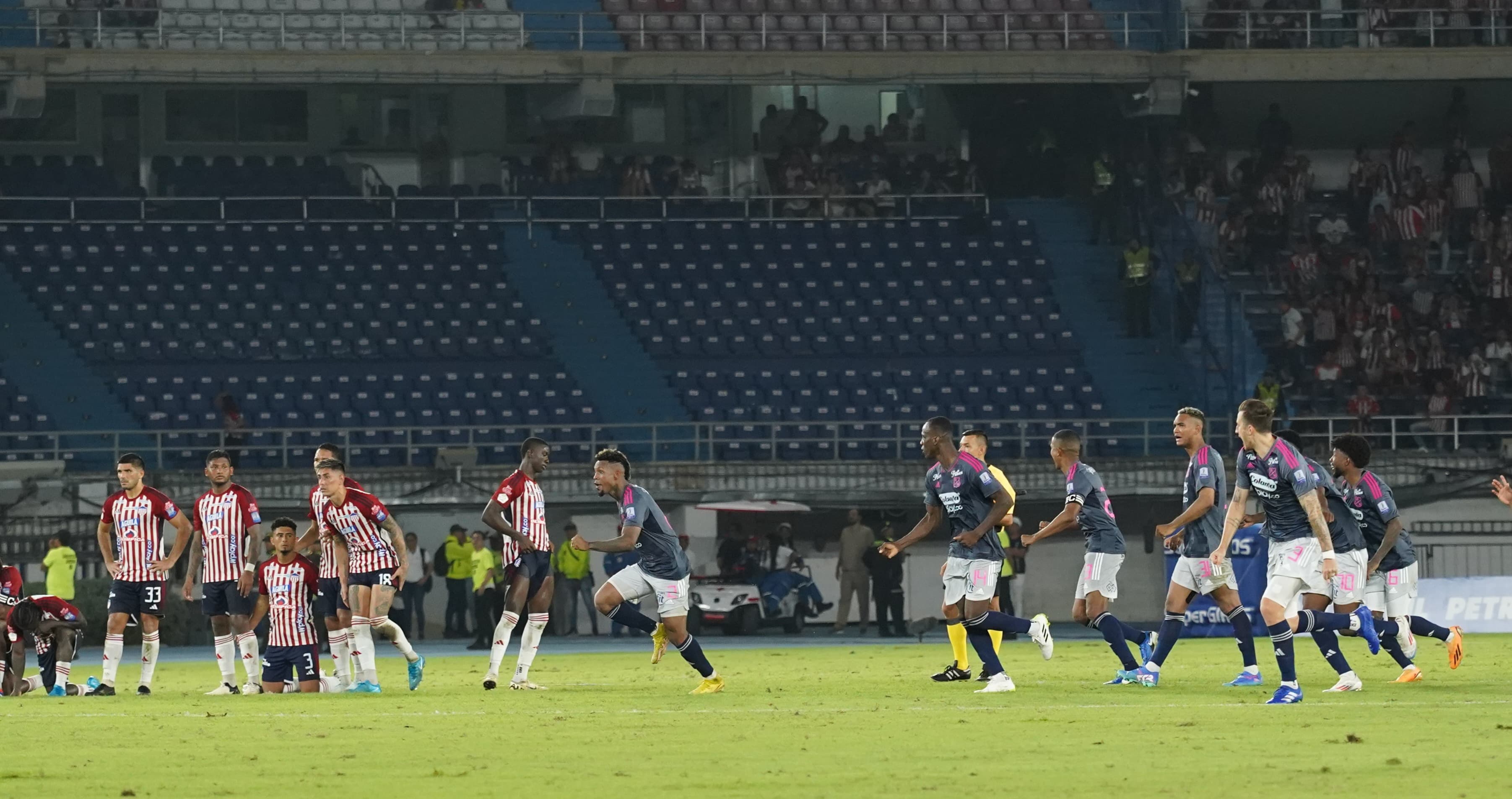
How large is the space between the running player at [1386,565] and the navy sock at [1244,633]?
3.94 feet

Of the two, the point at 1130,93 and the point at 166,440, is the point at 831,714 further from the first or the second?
the point at 1130,93

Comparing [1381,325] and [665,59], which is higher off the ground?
[665,59]

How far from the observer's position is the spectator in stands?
33125 millimetres

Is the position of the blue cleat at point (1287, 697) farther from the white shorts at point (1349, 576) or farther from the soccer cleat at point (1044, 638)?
the soccer cleat at point (1044, 638)

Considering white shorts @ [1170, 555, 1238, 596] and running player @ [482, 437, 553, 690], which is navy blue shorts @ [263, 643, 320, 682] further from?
white shorts @ [1170, 555, 1238, 596]

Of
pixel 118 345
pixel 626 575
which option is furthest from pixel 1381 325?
pixel 626 575

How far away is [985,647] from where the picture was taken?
1716 cm

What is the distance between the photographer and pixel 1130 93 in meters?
42.5

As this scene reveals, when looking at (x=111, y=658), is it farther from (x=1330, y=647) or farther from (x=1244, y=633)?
(x=1330, y=647)

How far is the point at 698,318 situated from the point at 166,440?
9737mm

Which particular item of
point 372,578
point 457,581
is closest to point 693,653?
point 372,578

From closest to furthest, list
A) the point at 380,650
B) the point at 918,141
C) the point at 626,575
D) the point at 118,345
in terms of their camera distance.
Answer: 1. the point at 626,575
2. the point at 380,650
3. the point at 118,345
4. the point at 918,141

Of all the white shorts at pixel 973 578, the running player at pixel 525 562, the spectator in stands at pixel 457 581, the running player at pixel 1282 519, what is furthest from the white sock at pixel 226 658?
the spectator in stands at pixel 457 581

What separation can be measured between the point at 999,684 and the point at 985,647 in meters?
0.31
